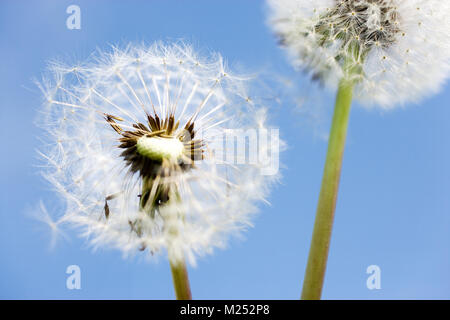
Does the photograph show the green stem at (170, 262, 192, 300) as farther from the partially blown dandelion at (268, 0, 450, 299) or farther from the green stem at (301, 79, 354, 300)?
the partially blown dandelion at (268, 0, 450, 299)

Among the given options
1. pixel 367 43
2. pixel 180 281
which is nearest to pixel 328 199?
pixel 180 281

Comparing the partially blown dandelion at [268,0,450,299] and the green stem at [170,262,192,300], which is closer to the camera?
the green stem at [170,262,192,300]

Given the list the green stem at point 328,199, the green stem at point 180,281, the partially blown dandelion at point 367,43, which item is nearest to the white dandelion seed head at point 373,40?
the partially blown dandelion at point 367,43

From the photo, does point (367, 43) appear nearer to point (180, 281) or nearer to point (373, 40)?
point (373, 40)

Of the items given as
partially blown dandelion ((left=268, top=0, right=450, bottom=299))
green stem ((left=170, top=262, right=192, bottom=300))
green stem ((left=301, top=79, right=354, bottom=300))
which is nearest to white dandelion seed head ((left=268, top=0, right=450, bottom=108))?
partially blown dandelion ((left=268, top=0, right=450, bottom=299))

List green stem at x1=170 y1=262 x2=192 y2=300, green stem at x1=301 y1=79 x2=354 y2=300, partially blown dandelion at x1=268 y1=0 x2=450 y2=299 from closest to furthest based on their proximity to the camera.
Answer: green stem at x1=170 y1=262 x2=192 y2=300, green stem at x1=301 y1=79 x2=354 y2=300, partially blown dandelion at x1=268 y1=0 x2=450 y2=299

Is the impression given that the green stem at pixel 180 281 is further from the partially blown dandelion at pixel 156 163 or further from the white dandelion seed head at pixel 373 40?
the white dandelion seed head at pixel 373 40

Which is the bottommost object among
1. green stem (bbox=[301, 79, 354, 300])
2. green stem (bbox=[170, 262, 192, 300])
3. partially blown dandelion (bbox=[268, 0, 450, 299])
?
green stem (bbox=[170, 262, 192, 300])

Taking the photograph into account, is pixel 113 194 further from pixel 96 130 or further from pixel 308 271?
pixel 308 271
